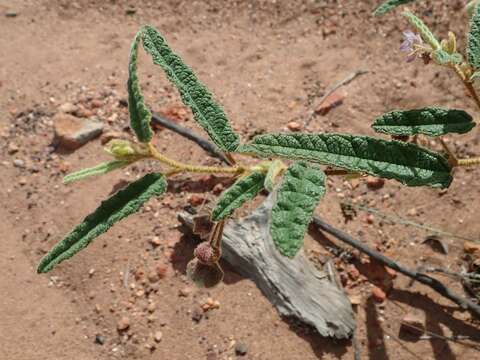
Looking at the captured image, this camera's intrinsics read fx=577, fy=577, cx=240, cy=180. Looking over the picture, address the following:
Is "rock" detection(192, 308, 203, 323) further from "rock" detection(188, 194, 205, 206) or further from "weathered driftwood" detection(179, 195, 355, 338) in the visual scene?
"rock" detection(188, 194, 205, 206)

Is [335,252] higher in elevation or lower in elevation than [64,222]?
higher

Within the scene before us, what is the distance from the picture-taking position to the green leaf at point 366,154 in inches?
67.4

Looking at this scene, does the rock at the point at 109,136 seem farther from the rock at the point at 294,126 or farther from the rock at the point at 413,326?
the rock at the point at 413,326

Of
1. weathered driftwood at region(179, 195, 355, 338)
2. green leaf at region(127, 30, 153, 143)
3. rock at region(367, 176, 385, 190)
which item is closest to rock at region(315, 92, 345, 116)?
rock at region(367, 176, 385, 190)

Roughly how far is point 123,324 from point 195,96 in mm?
1199

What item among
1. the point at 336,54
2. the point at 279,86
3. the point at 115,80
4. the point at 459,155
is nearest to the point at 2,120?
the point at 115,80

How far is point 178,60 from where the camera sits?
79.7 inches

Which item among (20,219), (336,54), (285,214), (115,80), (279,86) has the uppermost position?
(285,214)

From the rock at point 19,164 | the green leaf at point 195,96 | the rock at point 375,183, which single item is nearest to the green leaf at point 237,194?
the green leaf at point 195,96

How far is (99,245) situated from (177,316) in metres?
0.55

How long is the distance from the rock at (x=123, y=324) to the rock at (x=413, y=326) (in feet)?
4.02

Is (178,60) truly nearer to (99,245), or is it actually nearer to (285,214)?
(285,214)

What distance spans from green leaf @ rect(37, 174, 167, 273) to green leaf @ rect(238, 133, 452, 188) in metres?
0.39

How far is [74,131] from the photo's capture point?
321 cm
